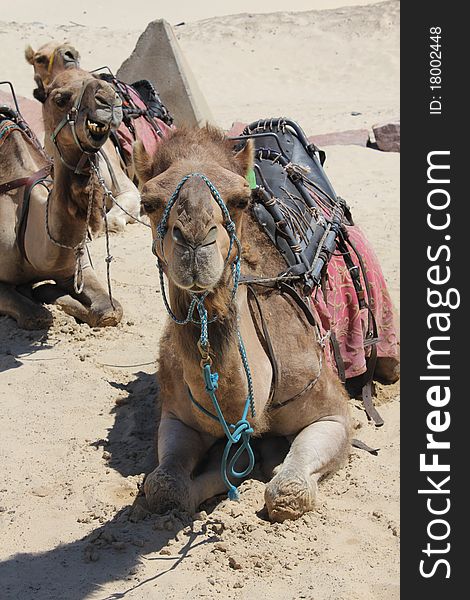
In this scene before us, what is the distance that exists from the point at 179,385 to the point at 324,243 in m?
1.00

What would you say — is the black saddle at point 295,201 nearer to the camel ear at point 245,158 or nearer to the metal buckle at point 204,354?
the camel ear at point 245,158

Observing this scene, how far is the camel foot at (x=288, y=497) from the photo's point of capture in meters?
3.78

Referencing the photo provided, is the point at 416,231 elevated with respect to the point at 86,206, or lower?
lower

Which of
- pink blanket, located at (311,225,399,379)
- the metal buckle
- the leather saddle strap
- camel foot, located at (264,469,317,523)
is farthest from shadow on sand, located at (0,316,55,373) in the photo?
the metal buckle

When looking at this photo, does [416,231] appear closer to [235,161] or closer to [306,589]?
[235,161]

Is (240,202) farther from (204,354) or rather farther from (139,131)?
(139,131)

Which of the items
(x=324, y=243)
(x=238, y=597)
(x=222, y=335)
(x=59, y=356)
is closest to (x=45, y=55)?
(x=59, y=356)

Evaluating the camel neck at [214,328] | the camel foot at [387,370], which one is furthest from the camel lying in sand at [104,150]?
the camel neck at [214,328]

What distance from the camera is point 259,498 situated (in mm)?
4016

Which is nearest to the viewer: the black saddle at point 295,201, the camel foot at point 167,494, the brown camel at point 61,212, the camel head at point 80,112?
the camel foot at point 167,494

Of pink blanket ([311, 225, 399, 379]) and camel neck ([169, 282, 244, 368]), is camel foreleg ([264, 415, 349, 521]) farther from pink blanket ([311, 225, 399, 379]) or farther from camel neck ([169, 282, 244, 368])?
camel neck ([169, 282, 244, 368])

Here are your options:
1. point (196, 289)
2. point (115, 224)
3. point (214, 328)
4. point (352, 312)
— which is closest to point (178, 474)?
point (214, 328)

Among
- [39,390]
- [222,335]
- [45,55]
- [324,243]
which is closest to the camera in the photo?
[222,335]

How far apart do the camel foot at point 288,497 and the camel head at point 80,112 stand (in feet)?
7.32
